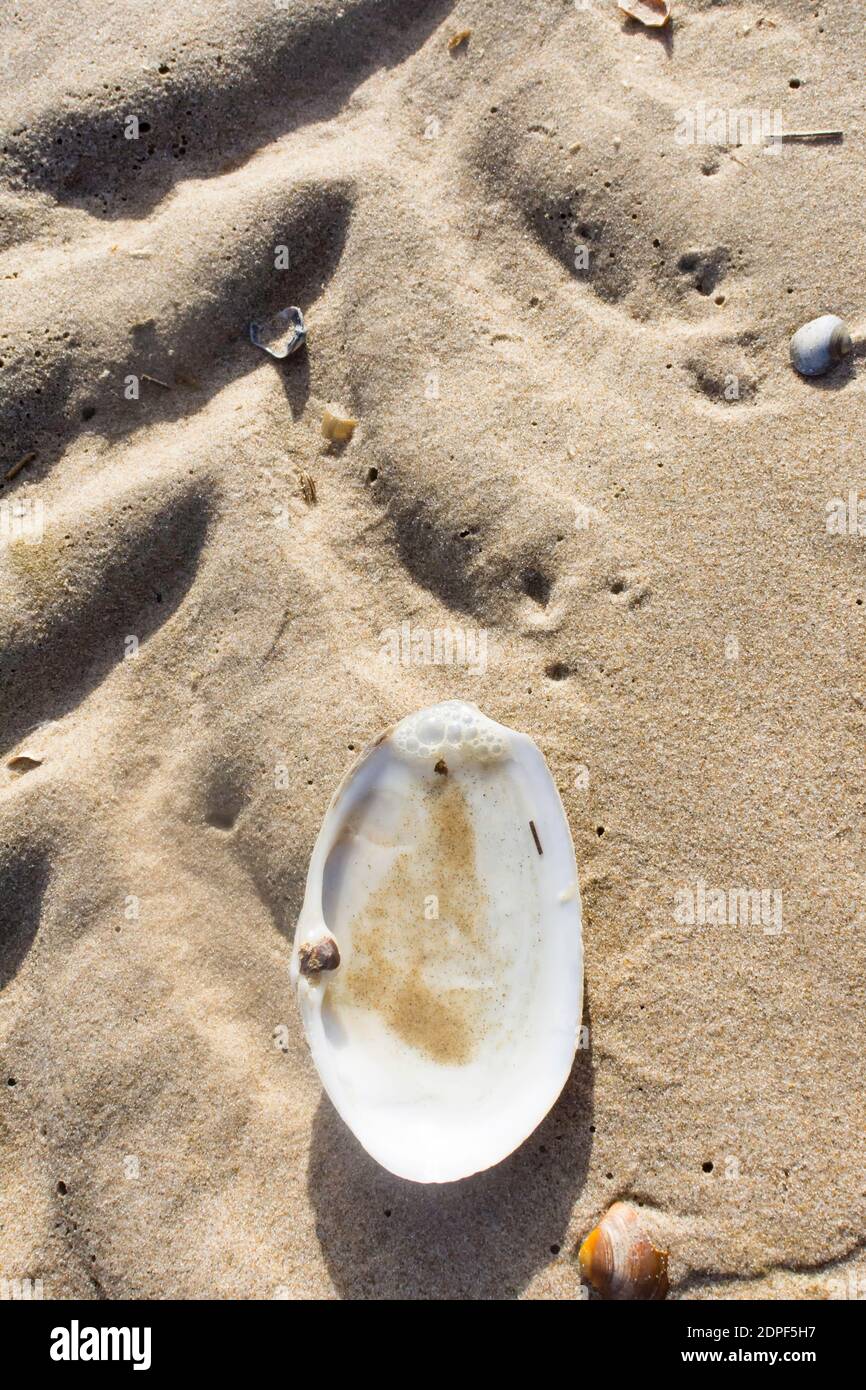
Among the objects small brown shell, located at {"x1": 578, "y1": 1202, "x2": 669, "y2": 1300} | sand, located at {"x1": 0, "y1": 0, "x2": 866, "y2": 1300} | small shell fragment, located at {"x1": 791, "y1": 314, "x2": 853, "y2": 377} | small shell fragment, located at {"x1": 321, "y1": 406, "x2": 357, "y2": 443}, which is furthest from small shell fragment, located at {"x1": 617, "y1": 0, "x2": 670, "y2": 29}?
small brown shell, located at {"x1": 578, "y1": 1202, "x2": 669, "y2": 1300}

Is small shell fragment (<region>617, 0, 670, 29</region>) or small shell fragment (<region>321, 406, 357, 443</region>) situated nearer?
small shell fragment (<region>321, 406, 357, 443</region>)

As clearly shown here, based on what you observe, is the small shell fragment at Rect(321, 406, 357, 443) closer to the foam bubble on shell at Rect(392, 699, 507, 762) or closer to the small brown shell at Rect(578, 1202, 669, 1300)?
the foam bubble on shell at Rect(392, 699, 507, 762)

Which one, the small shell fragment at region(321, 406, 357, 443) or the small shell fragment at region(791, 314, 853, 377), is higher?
the small shell fragment at region(791, 314, 853, 377)

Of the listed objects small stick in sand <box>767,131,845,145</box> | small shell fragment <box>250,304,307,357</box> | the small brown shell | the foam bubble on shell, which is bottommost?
the small brown shell

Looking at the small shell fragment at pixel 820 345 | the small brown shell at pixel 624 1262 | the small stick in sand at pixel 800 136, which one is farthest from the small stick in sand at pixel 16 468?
the small brown shell at pixel 624 1262

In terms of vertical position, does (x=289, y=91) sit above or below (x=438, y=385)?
above
